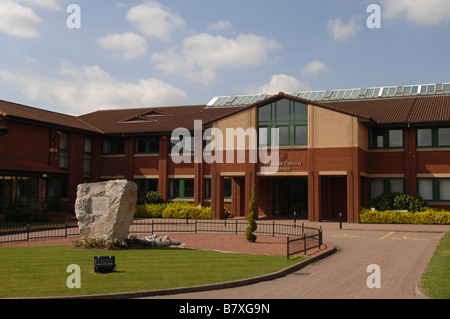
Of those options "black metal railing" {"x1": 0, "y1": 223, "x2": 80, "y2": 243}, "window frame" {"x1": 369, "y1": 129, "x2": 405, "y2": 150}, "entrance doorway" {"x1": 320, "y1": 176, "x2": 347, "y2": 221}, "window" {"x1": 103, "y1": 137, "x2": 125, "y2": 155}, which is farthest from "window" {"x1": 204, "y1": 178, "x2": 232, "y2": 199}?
"black metal railing" {"x1": 0, "y1": 223, "x2": 80, "y2": 243}

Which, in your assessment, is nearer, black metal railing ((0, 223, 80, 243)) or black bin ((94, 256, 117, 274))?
black bin ((94, 256, 117, 274))

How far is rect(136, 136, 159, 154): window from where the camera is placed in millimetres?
44156

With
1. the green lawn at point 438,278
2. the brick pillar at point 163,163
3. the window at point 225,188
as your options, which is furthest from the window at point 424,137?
the brick pillar at point 163,163

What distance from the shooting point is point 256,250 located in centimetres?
1939

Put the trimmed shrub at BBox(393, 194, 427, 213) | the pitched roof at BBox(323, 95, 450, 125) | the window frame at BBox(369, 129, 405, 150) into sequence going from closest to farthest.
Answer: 1. the trimmed shrub at BBox(393, 194, 427, 213)
2. the pitched roof at BBox(323, 95, 450, 125)
3. the window frame at BBox(369, 129, 405, 150)

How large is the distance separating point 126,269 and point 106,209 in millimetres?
6803

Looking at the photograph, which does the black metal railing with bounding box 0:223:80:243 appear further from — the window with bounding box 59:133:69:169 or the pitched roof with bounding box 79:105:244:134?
the pitched roof with bounding box 79:105:244:134

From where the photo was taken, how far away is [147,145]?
146 feet

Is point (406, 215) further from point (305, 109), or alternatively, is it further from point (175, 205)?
point (175, 205)

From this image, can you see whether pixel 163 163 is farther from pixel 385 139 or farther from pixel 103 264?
pixel 103 264

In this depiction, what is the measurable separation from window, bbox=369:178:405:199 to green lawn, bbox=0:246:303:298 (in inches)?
909

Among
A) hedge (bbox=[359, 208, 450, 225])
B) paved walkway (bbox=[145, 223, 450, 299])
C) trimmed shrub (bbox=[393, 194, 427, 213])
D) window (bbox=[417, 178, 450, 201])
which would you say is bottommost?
paved walkway (bbox=[145, 223, 450, 299])

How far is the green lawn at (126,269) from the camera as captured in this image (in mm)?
11578
